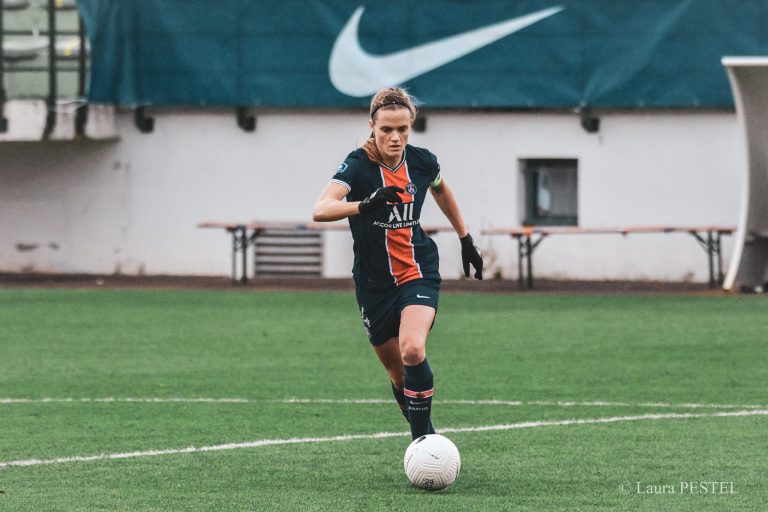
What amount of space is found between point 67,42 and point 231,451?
17969 millimetres

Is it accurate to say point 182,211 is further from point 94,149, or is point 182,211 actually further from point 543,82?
point 543,82

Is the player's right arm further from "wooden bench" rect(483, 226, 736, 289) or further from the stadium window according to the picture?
the stadium window

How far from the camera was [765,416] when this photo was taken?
1055cm

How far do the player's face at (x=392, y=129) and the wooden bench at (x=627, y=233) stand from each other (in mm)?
15035

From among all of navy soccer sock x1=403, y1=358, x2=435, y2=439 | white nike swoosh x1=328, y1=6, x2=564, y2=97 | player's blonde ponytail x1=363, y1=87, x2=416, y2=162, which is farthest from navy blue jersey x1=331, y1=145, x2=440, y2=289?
white nike swoosh x1=328, y1=6, x2=564, y2=97

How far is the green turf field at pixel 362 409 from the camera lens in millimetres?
7863

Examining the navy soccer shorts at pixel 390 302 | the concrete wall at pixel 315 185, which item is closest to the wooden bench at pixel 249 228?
the concrete wall at pixel 315 185

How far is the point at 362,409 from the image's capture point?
1120 cm

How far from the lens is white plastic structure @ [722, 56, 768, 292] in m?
20.8

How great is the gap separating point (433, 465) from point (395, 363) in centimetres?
111

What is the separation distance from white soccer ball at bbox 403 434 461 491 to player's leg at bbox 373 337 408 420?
77cm

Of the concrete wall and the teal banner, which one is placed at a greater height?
the teal banner

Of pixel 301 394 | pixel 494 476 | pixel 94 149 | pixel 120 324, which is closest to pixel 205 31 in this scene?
pixel 94 149

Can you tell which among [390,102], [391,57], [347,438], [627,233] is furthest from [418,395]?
[391,57]
